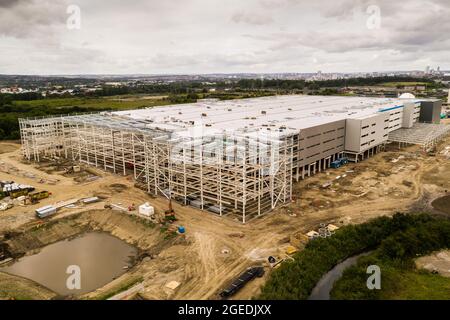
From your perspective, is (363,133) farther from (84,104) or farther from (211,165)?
(84,104)

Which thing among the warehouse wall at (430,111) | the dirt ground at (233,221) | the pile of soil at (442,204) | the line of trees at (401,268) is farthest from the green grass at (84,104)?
the line of trees at (401,268)

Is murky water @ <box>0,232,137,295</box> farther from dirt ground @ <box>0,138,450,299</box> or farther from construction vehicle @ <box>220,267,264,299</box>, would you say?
construction vehicle @ <box>220,267,264,299</box>

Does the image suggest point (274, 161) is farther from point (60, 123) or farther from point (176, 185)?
point (60, 123)

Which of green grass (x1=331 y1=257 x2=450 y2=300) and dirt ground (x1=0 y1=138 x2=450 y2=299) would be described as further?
dirt ground (x1=0 y1=138 x2=450 y2=299)

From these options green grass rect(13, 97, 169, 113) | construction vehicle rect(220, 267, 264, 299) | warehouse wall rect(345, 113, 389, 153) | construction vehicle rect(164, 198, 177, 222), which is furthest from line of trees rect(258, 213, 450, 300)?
green grass rect(13, 97, 169, 113)

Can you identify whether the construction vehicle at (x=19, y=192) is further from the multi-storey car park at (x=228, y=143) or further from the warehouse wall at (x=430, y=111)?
the warehouse wall at (x=430, y=111)
